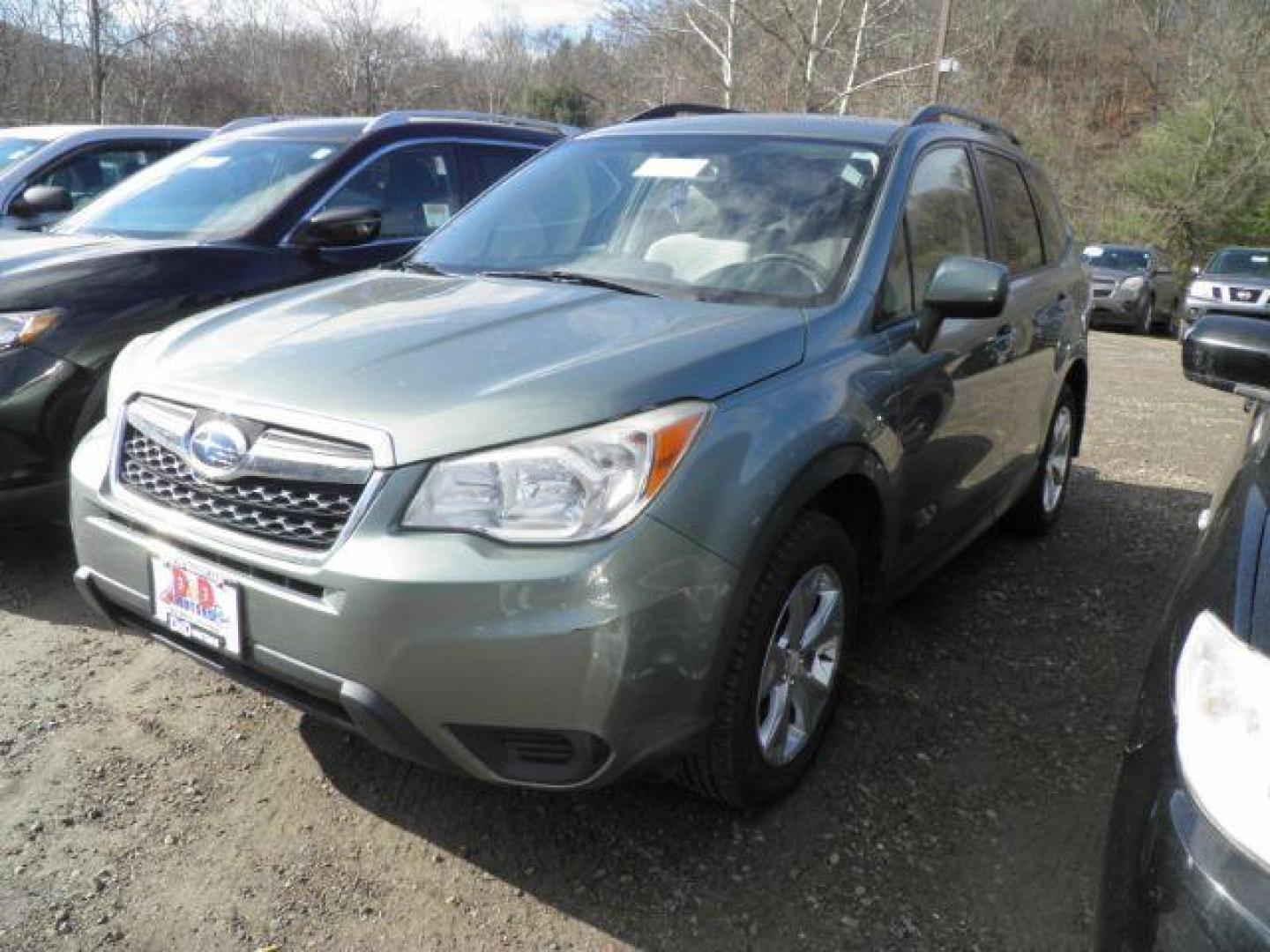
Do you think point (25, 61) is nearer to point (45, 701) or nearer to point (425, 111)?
point (425, 111)

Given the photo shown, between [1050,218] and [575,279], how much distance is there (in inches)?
101

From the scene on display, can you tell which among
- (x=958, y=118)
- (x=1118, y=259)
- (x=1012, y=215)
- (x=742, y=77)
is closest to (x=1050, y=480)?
(x=1012, y=215)

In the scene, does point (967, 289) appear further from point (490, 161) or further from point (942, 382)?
point (490, 161)

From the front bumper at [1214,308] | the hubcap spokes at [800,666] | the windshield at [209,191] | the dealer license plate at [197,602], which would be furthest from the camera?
the front bumper at [1214,308]

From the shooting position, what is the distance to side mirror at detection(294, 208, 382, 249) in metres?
4.29

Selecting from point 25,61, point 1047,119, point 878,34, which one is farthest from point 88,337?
point 1047,119

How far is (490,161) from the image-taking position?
548cm

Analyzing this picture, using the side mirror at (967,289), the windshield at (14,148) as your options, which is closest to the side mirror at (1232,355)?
the side mirror at (967,289)

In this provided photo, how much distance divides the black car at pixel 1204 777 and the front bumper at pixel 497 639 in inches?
31.4

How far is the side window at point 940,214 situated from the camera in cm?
295

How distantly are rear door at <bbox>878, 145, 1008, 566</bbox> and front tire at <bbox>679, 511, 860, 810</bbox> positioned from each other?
1.30ft

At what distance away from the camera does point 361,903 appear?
219 centimetres

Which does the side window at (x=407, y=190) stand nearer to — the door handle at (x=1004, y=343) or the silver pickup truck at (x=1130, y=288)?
the door handle at (x=1004, y=343)

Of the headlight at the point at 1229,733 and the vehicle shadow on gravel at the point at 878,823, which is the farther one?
the vehicle shadow on gravel at the point at 878,823
